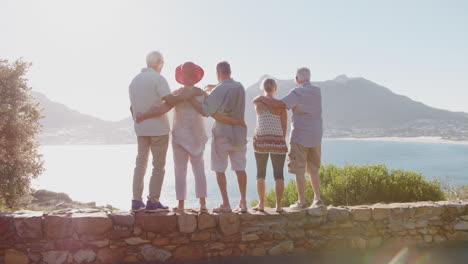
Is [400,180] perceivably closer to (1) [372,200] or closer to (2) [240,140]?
(1) [372,200]

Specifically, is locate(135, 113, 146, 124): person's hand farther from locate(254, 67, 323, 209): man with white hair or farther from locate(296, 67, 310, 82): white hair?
locate(296, 67, 310, 82): white hair

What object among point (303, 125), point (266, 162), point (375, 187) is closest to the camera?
point (266, 162)

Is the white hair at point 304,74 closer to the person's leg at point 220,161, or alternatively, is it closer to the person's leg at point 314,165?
the person's leg at point 314,165

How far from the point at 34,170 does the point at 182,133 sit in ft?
28.5

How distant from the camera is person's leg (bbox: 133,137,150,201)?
502 centimetres

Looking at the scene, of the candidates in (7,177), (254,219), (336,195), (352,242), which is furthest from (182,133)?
(7,177)

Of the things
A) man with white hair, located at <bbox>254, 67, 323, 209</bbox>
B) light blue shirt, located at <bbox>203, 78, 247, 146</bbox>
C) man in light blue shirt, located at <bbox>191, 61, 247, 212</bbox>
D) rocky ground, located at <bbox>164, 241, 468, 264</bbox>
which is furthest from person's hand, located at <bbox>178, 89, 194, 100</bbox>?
rocky ground, located at <bbox>164, 241, 468, 264</bbox>

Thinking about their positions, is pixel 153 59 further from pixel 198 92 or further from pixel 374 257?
pixel 374 257

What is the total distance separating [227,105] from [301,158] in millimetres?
1576

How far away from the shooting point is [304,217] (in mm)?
5555

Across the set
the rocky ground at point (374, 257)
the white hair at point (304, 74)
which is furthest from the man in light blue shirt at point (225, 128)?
the white hair at point (304, 74)

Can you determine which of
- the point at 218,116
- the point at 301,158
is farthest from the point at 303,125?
the point at 218,116

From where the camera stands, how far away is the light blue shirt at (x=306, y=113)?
558 centimetres

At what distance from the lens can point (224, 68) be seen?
5.15 metres
